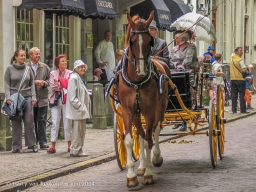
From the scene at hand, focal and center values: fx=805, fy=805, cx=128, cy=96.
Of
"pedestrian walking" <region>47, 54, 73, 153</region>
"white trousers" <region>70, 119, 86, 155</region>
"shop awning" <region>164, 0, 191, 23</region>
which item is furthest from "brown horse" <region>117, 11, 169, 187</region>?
"shop awning" <region>164, 0, 191, 23</region>

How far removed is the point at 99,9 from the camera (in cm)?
2086

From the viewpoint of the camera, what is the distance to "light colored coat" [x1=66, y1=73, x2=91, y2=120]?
44.7 feet

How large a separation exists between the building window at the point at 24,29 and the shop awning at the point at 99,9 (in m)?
1.54

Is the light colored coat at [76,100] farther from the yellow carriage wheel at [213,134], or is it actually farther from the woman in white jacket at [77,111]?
the yellow carriage wheel at [213,134]

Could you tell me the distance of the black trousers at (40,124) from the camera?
1491cm

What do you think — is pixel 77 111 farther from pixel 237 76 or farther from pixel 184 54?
pixel 237 76

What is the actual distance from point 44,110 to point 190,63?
319cm

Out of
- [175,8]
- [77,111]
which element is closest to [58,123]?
[77,111]

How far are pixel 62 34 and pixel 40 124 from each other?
7328 millimetres

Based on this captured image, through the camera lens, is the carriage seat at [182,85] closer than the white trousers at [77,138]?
Yes

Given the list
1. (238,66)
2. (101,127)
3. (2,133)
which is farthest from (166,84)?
(238,66)

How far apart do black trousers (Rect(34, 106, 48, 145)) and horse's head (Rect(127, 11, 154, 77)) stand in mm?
5008

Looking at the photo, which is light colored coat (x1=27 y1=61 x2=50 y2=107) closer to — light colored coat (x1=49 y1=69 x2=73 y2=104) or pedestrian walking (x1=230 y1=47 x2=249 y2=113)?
light colored coat (x1=49 y1=69 x2=73 y2=104)

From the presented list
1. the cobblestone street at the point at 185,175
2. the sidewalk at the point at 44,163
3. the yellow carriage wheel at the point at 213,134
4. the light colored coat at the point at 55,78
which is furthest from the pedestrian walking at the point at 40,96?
the yellow carriage wheel at the point at 213,134
